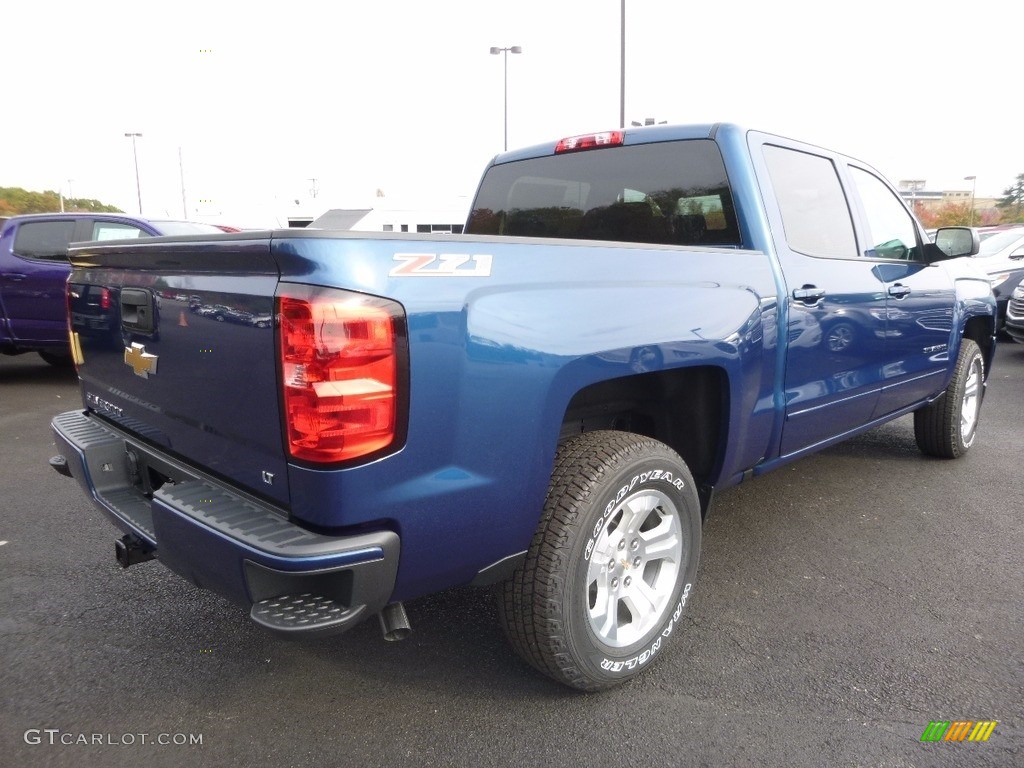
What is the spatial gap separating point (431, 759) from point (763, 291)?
199cm

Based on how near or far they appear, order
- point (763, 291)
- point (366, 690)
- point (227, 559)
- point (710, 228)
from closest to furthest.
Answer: point (227, 559) → point (366, 690) → point (763, 291) → point (710, 228)

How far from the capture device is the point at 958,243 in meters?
4.12

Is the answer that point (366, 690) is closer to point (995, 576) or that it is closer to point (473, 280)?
point (473, 280)

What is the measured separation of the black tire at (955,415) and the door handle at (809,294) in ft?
7.05

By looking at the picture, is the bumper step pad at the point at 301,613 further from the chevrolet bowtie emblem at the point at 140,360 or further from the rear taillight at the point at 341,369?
the chevrolet bowtie emblem at the point at 140,360

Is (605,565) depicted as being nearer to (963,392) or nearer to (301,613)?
(301,613)

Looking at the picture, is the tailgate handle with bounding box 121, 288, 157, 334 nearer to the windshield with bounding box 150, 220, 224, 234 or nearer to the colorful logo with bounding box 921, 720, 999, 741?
the colorful logo with bounding box 921, 720, 999, 741

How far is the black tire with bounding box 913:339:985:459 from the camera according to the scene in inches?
182

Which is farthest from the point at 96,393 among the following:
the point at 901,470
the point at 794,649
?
the point at 901,470

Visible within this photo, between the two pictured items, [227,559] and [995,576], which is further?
[995,576]

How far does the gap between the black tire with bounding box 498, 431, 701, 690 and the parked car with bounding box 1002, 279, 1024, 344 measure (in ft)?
27.7

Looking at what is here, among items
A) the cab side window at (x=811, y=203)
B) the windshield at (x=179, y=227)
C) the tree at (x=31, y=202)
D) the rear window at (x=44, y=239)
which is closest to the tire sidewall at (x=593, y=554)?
the cab side window at (x=811, y=203)

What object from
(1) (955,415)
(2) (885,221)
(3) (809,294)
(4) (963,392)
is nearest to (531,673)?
(3) (809,294)

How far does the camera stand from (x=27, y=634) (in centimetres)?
266
